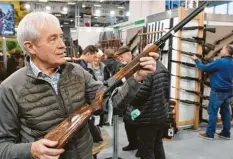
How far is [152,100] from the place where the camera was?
2.83m

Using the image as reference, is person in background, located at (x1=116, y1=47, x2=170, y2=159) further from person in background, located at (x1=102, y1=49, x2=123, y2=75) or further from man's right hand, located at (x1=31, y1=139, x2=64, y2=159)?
person in background, located at (x1=102, y1=49, x2=123, y2=75)

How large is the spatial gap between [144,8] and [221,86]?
516cm

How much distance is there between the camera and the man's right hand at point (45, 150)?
3.47ft

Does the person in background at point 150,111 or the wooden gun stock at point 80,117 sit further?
Result: the person in background at point 150,111

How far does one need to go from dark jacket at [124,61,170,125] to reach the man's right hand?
5.67ft

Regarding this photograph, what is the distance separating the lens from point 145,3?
8914 mm

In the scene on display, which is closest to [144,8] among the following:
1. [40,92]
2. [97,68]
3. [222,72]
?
[222,72]

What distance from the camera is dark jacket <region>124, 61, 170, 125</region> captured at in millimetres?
2768

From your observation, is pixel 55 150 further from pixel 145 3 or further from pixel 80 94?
pixel 145 3

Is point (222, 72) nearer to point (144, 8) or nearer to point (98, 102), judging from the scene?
point (98, 102)

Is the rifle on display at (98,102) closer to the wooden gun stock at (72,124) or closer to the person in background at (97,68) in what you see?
the wooden gun stock at (72,124)

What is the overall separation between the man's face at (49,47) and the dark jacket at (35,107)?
9 cm

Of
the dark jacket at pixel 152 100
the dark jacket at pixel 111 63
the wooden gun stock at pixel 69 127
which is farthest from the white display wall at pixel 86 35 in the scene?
the wooden gun stock at pixel 69 127

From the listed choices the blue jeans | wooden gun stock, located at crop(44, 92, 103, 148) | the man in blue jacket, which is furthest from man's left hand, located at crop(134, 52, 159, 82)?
the blue jeans
